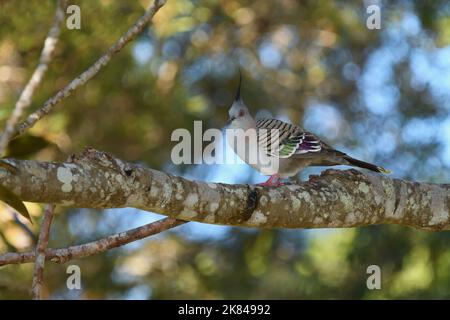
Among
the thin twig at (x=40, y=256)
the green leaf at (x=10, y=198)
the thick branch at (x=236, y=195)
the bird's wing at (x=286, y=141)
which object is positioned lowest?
the thin twig at (x=40, y=256)

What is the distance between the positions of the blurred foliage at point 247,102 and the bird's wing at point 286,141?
7.20ft

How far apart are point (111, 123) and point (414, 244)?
9.70ft

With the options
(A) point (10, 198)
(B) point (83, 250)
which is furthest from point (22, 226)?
(A) point (10, 198)

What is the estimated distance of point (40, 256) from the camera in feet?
10.3

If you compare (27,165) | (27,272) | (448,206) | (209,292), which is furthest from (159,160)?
(27,165)

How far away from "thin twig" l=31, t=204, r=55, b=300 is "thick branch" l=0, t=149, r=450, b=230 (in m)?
0.26

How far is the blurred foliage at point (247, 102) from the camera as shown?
6973 mm

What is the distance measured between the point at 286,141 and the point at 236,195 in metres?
1.50

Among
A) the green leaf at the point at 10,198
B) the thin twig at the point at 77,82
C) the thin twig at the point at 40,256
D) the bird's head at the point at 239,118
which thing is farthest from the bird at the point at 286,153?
the green leaf at the point at 10,198

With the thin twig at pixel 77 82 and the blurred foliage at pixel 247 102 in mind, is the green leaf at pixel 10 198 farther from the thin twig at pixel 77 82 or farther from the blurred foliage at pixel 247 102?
the blurred foliage at pixel 247 102

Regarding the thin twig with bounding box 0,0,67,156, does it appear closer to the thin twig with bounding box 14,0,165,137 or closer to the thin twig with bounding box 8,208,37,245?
the thin twig with bounding box 14,0,165,137

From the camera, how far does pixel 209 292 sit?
7.49m

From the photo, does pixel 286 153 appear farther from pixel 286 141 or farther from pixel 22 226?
pixel 22 226

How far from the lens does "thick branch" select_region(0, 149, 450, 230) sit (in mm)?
2871
